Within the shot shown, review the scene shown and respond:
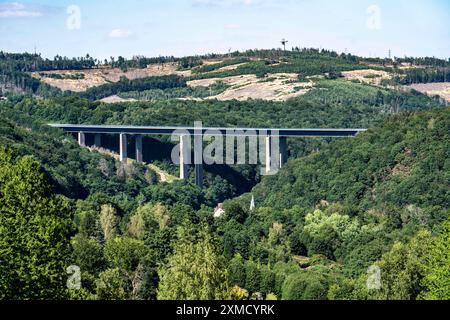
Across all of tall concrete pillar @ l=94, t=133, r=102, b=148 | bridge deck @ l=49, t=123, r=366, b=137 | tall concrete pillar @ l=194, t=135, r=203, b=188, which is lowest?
tall concrete pillar @ l=194, t=135, r=203, b=188

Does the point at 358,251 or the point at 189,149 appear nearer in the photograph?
the point at 358,251

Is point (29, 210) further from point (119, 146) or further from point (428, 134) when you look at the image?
point (119, 146)

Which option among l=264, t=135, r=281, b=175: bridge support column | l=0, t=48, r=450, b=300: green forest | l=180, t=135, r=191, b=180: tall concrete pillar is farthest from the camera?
l=264, t=135, r=281, b=175: bridge support column

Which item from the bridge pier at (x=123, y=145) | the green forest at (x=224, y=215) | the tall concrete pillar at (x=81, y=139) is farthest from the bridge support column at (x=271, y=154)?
the tall concrete pillar at (x=81, y=139)

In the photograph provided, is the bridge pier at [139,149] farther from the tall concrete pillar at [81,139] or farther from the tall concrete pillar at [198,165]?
the tall concrete pillar at [198,165]

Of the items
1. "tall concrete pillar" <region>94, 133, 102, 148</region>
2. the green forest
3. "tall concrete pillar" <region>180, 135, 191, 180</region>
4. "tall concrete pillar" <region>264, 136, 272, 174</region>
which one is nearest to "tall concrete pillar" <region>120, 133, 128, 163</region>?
the green forest

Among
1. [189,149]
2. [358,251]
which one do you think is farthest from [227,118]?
[358,251]

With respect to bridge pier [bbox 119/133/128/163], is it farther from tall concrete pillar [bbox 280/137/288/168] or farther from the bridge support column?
tall concrete pillar [bbox 280/137/288/168]

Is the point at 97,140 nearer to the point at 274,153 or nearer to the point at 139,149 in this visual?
the point at 139,149
